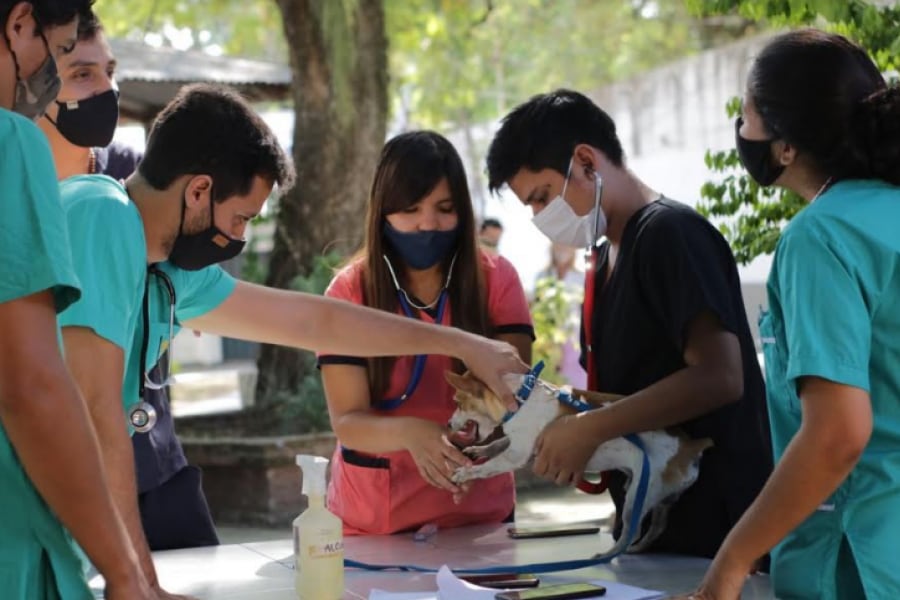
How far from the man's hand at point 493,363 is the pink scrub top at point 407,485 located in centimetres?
25

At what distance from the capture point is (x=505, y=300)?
11.1ft

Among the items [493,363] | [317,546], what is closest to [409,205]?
[493,363]

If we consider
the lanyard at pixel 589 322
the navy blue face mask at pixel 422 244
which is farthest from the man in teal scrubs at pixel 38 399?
the navy blue face mask at pixel 422 244

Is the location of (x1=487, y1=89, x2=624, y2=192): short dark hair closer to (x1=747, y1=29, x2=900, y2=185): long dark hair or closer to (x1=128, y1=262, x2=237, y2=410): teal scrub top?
(x1=128, y1=262, x2=237, y2=410): teal scrub top

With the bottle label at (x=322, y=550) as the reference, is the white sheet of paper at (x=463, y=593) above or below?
below

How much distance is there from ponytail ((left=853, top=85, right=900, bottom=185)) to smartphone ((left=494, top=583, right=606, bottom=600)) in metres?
0.89

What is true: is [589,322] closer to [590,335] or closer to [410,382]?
[590,335]

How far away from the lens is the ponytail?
6.65ft

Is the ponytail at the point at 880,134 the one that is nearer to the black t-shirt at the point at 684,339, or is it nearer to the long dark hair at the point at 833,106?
the long dark hair at the point at 833,106

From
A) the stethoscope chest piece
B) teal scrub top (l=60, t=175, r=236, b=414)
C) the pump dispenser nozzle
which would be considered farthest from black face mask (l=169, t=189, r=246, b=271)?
the pump dispenser nozzle

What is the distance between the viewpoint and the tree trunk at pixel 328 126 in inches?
329

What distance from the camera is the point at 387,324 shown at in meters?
3.01

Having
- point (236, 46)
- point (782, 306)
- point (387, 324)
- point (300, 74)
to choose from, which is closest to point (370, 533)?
point (387, 324)

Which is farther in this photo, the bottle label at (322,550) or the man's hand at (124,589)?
the bottle label at (322,550)
